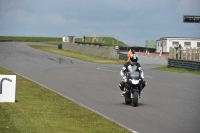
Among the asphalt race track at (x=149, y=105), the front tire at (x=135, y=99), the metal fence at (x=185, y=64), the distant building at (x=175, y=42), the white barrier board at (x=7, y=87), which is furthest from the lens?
the distant building at (x=175, y=42)

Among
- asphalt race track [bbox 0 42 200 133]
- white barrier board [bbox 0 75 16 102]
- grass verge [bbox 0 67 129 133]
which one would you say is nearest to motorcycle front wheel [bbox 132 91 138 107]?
asphalt race track [bbox 0 42 200 133]

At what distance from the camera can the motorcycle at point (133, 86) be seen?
15852 millimetres

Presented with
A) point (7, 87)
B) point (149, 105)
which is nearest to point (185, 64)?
point (149, 105)

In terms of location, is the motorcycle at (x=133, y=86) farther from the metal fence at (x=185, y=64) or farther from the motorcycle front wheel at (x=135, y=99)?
the metal fence at (x=185, y=64)

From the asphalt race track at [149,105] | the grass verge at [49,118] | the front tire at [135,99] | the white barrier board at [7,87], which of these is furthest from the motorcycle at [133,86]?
the white barrier board at [7,87]

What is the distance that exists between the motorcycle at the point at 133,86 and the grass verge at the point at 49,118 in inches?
67.6

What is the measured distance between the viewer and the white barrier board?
15.1 m

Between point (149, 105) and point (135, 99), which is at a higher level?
point (135, 99)

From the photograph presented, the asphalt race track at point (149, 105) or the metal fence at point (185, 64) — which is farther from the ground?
the metal fence at point (185, 64)

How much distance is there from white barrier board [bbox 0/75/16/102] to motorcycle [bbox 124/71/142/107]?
11.4 ft

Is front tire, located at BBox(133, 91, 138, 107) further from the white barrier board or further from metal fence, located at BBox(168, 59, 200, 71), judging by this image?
metal fence, located at BBox(168, 59, 200, 71)

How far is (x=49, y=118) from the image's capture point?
41.1 feet

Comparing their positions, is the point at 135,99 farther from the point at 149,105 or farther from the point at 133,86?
the point at 149,105

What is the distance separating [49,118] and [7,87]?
3.07 meters
